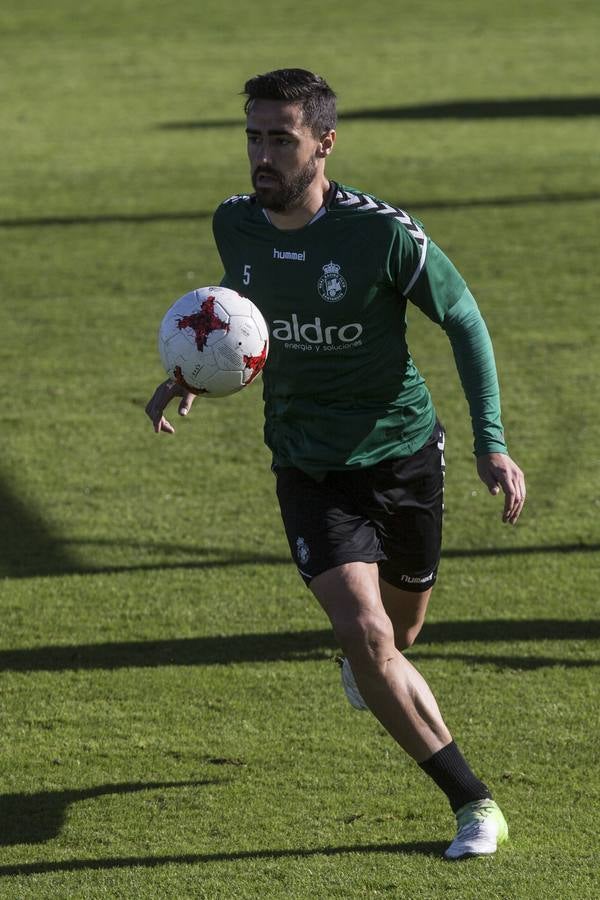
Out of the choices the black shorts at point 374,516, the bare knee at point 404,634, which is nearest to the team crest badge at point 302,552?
the black shorts at point 374,516

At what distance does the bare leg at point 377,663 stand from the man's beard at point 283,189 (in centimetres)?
114

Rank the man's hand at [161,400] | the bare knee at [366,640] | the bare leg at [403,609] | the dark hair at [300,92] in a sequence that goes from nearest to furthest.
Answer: the bare knee at [366,640] → the dark hair at [300,92] → the man's hand at [161,400] → the bare leg at [403,609]

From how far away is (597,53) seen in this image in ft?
98.7

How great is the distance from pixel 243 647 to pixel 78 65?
24091 mm

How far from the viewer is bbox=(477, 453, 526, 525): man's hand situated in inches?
185

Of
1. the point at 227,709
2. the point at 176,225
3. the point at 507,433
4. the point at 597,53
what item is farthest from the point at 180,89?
the point at 227,709

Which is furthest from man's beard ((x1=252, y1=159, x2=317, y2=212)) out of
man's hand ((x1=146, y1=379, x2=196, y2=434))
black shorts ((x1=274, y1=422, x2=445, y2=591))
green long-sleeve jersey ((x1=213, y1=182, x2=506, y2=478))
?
black shorts ((x1=274, y1=422, x2=445, y2=591))

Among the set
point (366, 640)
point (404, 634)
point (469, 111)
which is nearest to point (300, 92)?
point (366, 640)

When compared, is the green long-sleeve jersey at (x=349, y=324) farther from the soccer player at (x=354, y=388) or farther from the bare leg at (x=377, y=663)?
the bare leg at (x=377, y=663)

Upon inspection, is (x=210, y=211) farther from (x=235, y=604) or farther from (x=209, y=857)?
(x=209, y=857)

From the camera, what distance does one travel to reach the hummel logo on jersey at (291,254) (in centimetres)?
497

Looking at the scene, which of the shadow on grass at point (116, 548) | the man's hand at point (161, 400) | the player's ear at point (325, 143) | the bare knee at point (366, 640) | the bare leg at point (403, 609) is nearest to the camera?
the bare knee at point (366, 640)

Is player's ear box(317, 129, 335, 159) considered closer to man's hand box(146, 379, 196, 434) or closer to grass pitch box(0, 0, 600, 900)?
man's hand box(146, 379, 196, 434)

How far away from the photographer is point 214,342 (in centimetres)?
504
